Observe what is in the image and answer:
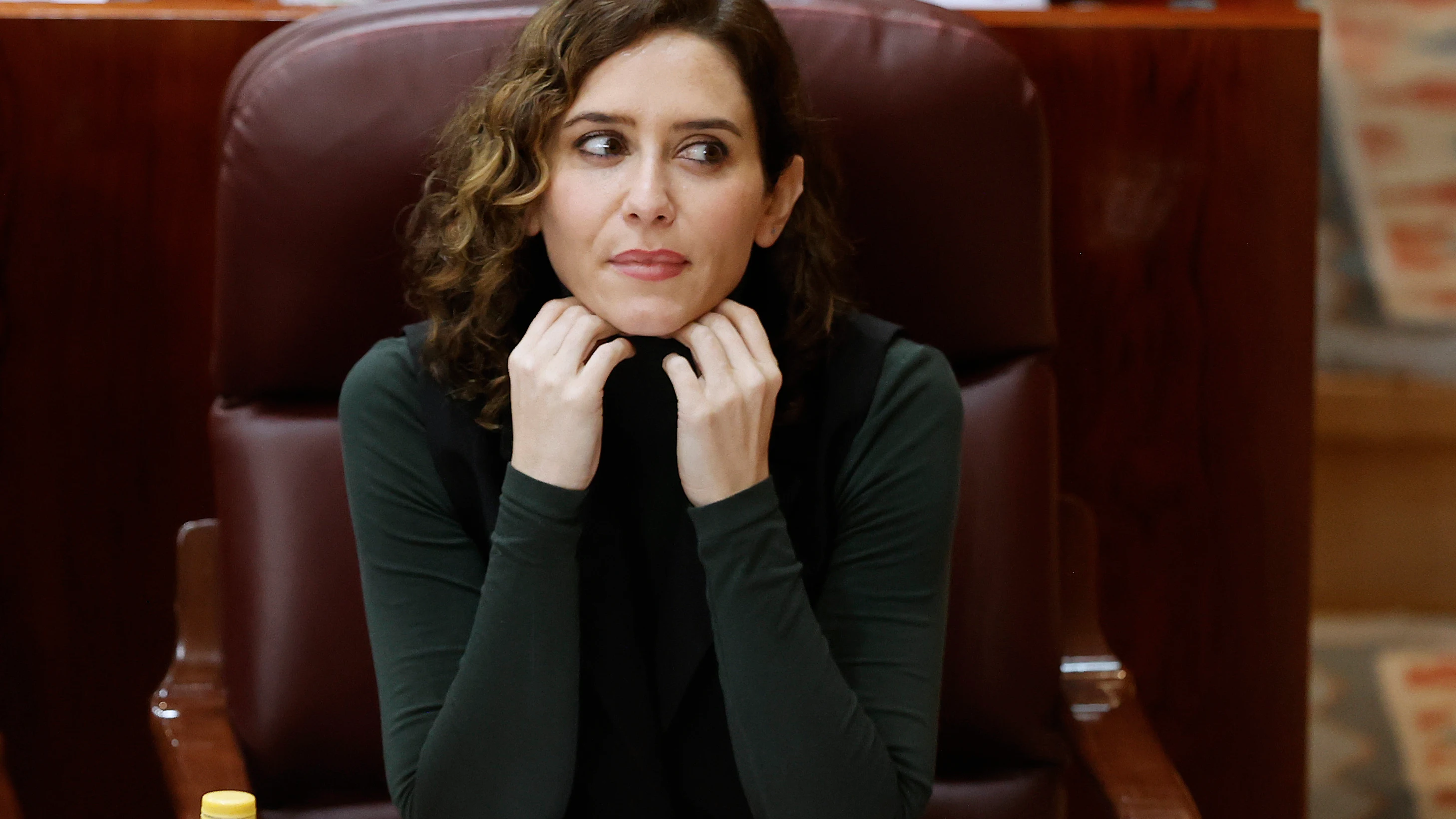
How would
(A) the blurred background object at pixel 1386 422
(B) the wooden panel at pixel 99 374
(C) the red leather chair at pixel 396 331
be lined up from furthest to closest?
(A) the blurred background object at pixel 1386 422
(B) the wooden panel at pixel 99 374
(C) the red leather chair at pixel 396 331

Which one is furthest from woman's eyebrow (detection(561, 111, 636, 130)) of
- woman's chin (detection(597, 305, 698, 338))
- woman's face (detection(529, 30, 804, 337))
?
woman's chin (detection(597, 305, 698, 338))

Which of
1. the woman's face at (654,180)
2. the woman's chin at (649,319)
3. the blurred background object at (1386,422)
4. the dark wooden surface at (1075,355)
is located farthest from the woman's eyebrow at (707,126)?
the blurred background object at (1386,422)

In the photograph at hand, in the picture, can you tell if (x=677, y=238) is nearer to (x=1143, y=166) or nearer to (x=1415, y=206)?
(x=1143, y=166)

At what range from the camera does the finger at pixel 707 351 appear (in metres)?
1.05

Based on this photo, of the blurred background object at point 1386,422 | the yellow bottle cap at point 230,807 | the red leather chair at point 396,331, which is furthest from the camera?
the blurred background object at point 1386,422

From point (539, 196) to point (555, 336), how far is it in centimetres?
10

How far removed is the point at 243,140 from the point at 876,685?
645 millimetres

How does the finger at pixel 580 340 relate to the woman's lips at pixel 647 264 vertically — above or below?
below

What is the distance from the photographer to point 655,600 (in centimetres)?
114

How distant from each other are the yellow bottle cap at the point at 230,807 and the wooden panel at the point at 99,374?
27.9 inches

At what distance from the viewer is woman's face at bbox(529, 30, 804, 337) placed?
1027 millimetres

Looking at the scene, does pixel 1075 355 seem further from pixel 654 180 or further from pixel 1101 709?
pixel 654 180

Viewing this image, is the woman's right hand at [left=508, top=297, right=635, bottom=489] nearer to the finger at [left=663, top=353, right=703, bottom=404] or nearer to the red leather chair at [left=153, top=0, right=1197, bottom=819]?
the finger at [left=663, top=353, right=703, bottom=404]

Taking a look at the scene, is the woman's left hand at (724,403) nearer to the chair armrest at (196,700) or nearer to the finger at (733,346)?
the finger at (733,346)
